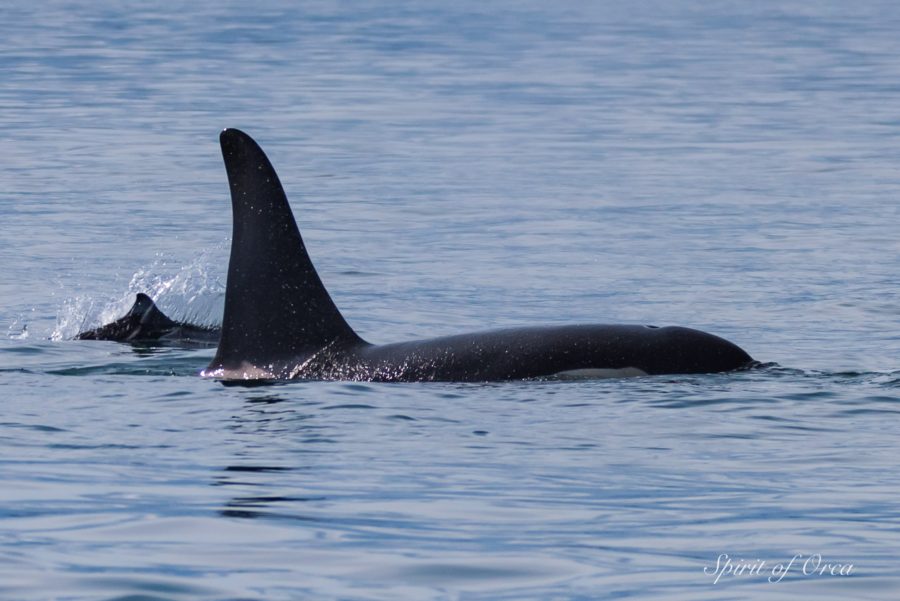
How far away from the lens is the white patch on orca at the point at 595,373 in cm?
1216

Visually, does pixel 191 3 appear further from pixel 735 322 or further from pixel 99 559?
pixel 99 559

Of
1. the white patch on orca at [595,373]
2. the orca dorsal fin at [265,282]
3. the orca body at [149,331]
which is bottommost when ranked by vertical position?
the orca body at [149,331]

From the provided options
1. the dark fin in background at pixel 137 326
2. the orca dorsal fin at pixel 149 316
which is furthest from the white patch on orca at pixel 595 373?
the orca dorsal fin at pixel 149 316

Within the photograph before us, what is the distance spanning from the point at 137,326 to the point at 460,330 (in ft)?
8.03

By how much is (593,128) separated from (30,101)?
1247 cm

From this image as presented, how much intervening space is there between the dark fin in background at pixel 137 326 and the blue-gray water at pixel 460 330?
0.37 m

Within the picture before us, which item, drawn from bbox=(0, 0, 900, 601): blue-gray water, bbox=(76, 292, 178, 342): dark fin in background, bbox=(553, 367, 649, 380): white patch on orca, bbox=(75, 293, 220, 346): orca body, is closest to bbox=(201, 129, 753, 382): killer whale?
bbox=(553, 367, 649, 380): white patch on orca

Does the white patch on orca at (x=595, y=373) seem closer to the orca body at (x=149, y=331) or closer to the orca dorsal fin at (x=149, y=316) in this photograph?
the orca body at (x=149, y=331)

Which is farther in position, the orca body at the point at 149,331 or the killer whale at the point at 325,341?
the orca body at the point at 149,331

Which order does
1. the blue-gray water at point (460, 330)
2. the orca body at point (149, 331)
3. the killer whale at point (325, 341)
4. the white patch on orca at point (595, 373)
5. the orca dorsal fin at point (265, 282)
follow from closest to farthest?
the blue-gray water at point (460, 330), the white patch on orca at point (595, 373), the killer whale at point (325, 341), the orca dorsal fin at point (265, 282), the orca body at point (149, 331)

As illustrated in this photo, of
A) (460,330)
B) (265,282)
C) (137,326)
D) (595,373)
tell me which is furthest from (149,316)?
(595,373)

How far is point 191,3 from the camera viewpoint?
373 ft

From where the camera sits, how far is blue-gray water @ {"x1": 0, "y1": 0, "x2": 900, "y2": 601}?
27.6 ft

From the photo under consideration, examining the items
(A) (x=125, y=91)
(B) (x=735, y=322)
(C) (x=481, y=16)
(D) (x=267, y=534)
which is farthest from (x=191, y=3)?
(D) (x=267, y=534)
